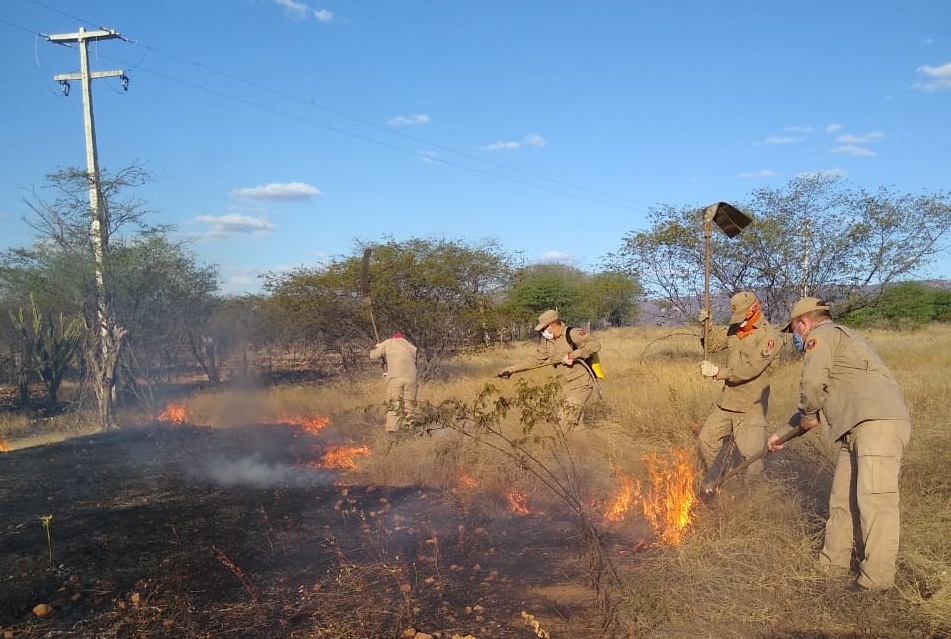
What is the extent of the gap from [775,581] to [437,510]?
291cm

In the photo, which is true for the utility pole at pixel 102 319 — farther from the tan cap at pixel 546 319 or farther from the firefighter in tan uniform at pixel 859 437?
the firefighter in tan uniform at pixel 859 437

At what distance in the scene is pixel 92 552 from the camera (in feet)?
16.3

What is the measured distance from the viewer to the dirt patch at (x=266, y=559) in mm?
3752

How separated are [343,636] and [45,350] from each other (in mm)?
14238

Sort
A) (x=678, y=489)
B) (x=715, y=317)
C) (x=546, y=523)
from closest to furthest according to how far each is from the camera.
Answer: (x=678, y=489), (x=546, y=523), (x=715, y=317)

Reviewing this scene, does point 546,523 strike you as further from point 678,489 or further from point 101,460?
point 101,460

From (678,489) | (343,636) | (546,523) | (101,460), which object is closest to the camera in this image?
(343,636)

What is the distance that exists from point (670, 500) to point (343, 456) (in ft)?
15.2

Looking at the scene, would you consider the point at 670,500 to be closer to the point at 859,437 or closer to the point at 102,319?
the point at 859,437

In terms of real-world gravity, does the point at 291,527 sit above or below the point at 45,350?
below

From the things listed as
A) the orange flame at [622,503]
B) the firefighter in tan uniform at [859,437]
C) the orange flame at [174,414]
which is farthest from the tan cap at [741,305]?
the orange flame at [174,414]

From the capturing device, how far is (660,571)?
13.7ft

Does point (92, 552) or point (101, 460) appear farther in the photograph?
point (101, 460)

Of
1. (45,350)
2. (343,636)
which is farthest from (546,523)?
(45,350)
